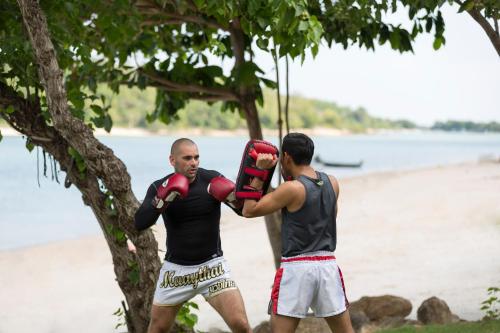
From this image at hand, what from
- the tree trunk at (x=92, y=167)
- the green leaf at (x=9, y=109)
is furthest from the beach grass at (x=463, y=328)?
the green leaf at (x=9, y=109)

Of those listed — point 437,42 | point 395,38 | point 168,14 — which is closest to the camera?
point 437,42

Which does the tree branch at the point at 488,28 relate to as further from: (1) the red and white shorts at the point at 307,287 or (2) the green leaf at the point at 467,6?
(1) the red and white shorts at the point at 307,287

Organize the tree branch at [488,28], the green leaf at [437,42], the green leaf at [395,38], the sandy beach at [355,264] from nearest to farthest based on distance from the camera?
the tree branch at [488,28] → the green leaf at [437,42] → the green leaf at [395,38] → the sandy beach at [355,264]

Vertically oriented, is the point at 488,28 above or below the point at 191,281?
above

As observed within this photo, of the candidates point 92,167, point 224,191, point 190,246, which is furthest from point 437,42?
point 190,246

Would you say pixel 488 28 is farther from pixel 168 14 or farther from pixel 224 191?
pixel 224 191

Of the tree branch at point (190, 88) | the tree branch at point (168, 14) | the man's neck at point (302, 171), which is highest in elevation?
the tree branch at point (168, 14)

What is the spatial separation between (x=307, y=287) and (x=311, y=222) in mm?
366

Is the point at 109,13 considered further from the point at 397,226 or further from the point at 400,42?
the point at 397,226

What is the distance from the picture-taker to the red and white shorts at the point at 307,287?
15.9 feet

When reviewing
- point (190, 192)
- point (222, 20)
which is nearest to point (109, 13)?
point (222, 20)

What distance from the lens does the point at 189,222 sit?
5223mm

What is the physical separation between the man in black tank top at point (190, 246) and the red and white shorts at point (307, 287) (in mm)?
385

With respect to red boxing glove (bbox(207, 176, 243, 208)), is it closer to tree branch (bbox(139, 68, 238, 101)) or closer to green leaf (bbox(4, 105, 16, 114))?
green leaf (bbox(4, 105, 16, 114))
